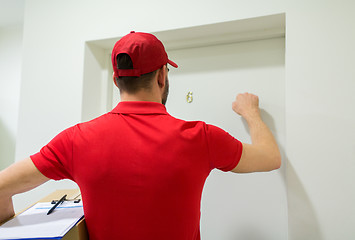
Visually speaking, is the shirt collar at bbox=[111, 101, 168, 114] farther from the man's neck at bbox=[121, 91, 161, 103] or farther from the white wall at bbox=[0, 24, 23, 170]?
the white wall at bbox=[0, 24, 23, 170]

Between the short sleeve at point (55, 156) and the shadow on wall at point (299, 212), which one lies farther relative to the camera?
the shadow on wall at point (299, 212)

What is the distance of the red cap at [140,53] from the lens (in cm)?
60

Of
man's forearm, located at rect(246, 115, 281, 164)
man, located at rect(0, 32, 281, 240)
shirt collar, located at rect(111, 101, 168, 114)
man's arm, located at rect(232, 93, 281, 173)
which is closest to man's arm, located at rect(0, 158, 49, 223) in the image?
man, located at rect(0, 32, 281, 240)

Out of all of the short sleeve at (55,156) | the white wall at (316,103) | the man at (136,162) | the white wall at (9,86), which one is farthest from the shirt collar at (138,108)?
the white wall at (9,86)

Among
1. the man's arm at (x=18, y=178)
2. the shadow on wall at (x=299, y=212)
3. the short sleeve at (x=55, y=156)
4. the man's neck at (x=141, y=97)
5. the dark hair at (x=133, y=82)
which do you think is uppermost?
the dark hair at (x=133, y=82)

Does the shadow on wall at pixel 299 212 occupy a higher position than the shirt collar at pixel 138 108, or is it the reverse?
the shirt collar at pixel 138 108

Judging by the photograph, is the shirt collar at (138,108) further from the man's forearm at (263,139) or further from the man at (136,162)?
the man's forearm at (263,139)

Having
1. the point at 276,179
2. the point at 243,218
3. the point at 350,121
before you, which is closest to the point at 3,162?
the point at 243,218

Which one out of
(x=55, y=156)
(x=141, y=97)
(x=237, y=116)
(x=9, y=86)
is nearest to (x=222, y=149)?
(x=141, y=97)

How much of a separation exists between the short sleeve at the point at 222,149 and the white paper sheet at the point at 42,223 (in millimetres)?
424

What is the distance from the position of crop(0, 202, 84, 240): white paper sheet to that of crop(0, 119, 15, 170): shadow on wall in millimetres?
1844

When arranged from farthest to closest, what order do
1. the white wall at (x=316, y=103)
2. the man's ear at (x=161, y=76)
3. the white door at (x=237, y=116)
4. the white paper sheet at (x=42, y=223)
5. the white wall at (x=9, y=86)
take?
the white wall at (x=9, y=86), the white door at (x=237, y=116), the white wall at (x=316, y=103), the man's ear at (x=161, y=76), the white paper sheet at (x=42, y=223)

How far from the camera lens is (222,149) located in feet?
2.09

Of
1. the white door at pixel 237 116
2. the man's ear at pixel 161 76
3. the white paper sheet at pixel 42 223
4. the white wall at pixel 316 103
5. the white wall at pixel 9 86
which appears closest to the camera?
the white paper sheet at pixel 42 223
